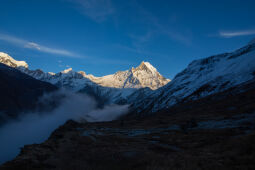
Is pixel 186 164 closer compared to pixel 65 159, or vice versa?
pixel 186 164

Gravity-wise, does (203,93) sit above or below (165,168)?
above

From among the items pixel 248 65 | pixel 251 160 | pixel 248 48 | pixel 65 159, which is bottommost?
pixel 65 159

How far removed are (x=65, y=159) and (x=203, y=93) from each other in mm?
117444

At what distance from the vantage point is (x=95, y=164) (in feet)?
68.5

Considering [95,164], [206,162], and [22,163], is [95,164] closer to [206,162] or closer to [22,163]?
[22,163]

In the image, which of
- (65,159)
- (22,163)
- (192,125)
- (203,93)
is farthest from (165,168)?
(203,93)

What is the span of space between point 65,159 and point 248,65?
5681 inches

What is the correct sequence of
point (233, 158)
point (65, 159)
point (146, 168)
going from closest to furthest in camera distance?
point (233, 158), point (146, 168), point (65, 159)

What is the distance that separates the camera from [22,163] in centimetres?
2019

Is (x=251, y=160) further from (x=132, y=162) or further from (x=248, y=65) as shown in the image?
(x=248, y=65)

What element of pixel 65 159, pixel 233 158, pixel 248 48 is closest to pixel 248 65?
pixel 248 48

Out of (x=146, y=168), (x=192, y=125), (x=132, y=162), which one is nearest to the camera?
(x=146, y=168)

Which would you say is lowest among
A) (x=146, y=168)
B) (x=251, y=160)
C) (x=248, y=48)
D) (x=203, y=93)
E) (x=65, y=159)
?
(x=65, y=159)

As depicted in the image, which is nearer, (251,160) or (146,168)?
(251,160)
